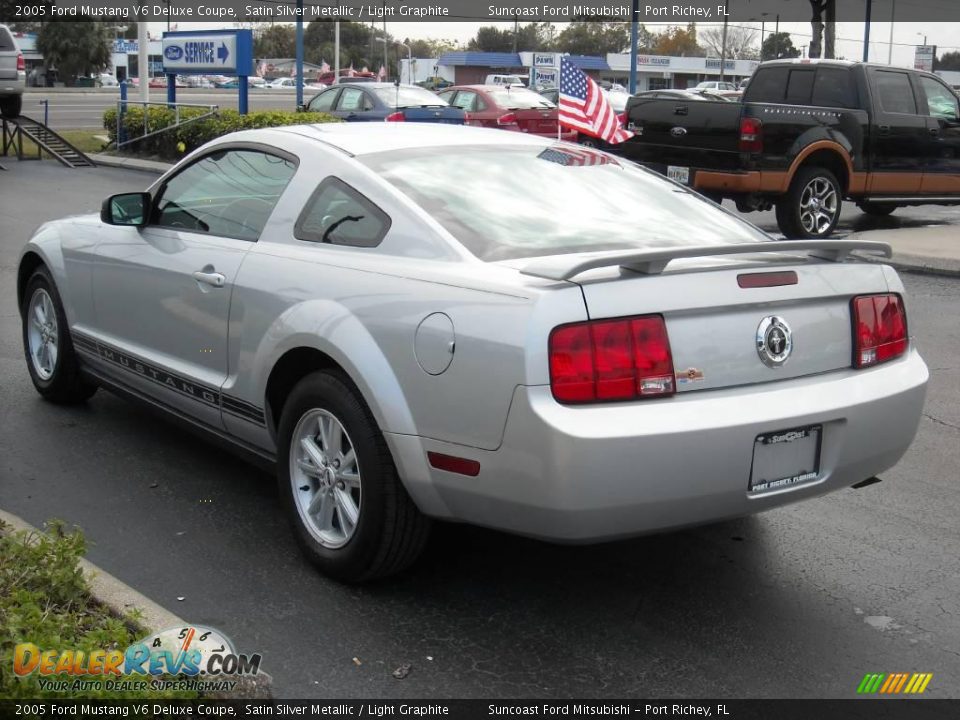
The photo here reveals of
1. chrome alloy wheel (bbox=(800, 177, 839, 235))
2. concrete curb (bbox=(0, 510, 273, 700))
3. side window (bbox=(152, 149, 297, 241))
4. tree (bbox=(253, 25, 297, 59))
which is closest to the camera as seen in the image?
concrete curb (bbox=(0, 510, 273, 700))

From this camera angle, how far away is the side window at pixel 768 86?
1534 centimetres

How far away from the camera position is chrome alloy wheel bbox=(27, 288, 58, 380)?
6258 millimetres

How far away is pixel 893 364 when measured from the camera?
13.9 feet

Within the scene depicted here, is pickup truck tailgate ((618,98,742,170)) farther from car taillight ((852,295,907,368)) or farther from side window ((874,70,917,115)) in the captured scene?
car taillight ((852,295,907,368))

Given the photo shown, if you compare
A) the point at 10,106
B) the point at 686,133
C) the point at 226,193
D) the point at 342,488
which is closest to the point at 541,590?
the point at 342,488

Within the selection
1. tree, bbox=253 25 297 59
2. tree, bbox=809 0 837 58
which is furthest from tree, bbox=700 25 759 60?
tree, bbox=809 0 837 58

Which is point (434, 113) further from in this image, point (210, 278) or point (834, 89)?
point (210, 278)

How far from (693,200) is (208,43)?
2179cm

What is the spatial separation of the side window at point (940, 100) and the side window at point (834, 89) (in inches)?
51.2

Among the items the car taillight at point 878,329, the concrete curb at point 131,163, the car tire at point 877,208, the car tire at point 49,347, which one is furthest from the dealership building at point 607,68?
the car taillight at point 878,329

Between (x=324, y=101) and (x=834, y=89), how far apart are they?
37.9 feet

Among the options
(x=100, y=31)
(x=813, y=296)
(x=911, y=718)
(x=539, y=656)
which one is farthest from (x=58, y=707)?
(x=100, y=31)

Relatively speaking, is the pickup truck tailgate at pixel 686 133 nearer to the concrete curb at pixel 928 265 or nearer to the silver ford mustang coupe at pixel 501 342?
the concrete curb at pixel 928 265

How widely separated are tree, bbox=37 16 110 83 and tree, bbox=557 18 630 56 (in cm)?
4945
